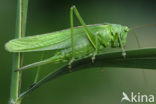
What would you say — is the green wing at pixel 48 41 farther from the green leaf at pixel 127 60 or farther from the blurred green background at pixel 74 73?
the blurred green background at pixel 74 73

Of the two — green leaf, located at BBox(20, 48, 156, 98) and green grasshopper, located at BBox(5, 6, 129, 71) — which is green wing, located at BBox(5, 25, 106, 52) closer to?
green grasshopper, located at BBox(5, 6, 129, 71)

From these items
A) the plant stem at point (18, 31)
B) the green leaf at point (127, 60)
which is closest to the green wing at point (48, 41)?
the plant stem at point (18, 31)

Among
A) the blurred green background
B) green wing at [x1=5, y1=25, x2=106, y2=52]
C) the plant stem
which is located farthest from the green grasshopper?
the blurred green background

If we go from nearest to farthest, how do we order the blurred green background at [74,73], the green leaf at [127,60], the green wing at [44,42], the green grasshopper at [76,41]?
the green leaf at [127,60]
the green wing at [44,42]
the green grasshopper at [76,41]
the blurred green background at [74,73]

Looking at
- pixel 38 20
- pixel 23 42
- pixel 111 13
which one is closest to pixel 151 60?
pixel 23 42

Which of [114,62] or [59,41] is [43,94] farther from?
[114,62]
